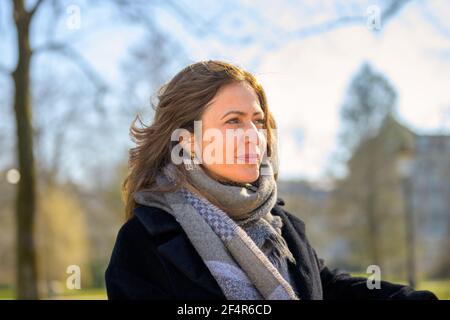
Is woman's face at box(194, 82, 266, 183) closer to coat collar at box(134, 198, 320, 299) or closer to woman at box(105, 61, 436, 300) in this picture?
woman at box(105, 61, 436, 300)

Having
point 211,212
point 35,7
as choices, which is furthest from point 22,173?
point 211,212

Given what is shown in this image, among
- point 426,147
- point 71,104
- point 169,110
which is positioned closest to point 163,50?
point 169,110

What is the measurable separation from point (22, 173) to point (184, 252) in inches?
244

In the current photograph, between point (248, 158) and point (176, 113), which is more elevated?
point (176, 113)

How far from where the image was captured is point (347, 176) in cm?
2823

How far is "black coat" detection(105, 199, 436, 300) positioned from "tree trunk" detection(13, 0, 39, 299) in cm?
604

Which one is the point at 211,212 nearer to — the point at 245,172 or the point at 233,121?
the point at 245,172

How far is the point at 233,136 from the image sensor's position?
2480 mm

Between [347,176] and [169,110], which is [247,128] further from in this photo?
[347,176]

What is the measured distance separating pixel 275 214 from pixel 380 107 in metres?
26.6

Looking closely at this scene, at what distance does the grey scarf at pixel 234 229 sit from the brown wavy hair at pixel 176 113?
3.3 inches

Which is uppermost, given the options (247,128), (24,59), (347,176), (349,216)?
(24,59)

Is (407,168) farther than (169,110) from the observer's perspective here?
Yes
